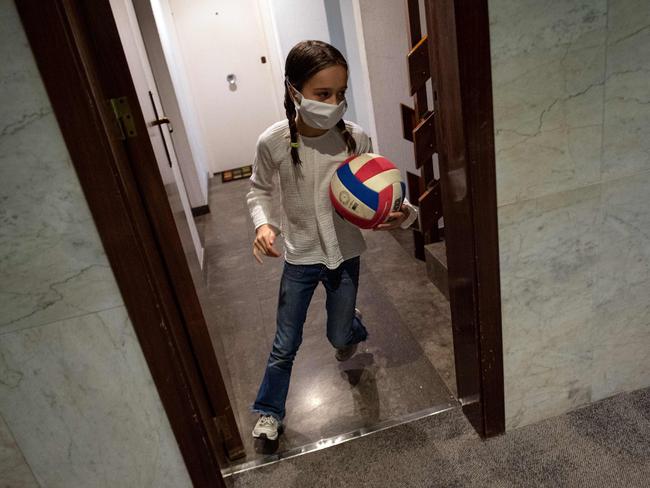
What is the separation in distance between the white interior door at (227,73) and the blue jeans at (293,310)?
440cm

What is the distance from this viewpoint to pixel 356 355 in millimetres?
2201

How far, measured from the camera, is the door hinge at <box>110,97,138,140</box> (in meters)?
1.18

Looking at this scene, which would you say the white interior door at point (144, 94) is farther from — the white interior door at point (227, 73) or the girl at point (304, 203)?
the white interior door at point (227, 73)

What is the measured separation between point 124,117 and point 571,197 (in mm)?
1248

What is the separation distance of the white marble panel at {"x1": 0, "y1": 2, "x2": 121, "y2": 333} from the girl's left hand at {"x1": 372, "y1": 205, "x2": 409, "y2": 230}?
79 centimetres

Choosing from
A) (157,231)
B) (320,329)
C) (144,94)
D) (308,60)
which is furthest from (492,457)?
(144,94)

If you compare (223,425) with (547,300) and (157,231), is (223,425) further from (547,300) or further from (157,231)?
(547,300)

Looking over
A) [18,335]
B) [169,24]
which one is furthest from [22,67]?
[169,24]

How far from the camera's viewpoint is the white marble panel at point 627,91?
1.20 meters

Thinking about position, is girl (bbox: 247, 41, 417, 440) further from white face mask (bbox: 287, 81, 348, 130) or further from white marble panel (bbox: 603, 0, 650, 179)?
white marble panel (bbox: 603, 0, 650, 179)

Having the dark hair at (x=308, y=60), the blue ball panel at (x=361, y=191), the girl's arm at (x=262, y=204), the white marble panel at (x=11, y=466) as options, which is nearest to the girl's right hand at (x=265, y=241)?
the girl's arm at (x=262, y=204)

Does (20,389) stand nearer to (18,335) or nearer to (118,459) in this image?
(18,335)

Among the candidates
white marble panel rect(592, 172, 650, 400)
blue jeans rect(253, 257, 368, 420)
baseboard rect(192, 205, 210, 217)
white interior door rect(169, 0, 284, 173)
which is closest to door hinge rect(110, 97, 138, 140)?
blue jeans rect(253, 257, 368, 420)

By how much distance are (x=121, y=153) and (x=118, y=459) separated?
0.86m
